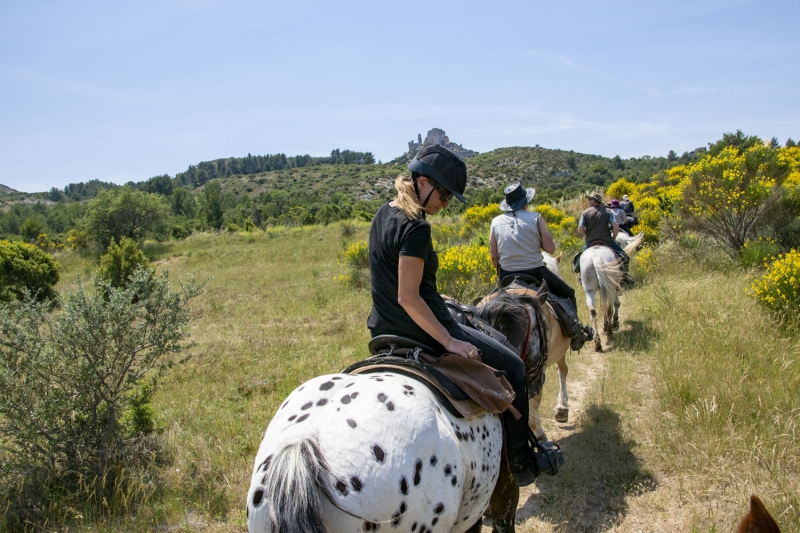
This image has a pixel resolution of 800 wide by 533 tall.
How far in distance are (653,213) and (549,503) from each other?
15.3 meters

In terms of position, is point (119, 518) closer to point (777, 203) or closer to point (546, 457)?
point (546, 457)

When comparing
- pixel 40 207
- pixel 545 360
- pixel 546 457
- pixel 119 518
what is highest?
pixel 40 207

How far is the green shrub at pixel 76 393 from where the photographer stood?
379 cm

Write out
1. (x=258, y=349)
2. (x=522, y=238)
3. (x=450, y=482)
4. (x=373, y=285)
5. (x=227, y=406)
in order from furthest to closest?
(x=258, y=349) < (x=227, y=406) < (x=522, y=238) < (x=373, y=285) < (x=450, y=482)

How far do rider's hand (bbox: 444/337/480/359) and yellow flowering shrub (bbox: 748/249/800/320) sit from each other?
5469 mm

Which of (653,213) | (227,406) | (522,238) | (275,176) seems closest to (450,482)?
(522,238)

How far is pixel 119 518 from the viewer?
12.0 ft

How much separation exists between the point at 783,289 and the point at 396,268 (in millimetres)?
6170

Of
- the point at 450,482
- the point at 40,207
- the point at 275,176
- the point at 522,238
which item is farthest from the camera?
the point at 275,176

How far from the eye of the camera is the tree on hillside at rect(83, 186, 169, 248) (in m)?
28.9

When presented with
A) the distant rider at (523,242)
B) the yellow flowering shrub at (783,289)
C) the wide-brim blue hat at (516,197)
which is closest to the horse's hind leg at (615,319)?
the yellow flowering shrub at (783,289)

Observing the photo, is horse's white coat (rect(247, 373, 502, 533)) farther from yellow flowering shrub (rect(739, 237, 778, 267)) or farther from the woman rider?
yellow flowering shrub (rect(739, 237, 778, 267))

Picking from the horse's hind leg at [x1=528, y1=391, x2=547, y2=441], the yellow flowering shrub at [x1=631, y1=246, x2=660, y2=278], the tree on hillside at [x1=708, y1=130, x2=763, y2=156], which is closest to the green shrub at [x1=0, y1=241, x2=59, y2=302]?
the horse's hind leg at [x1=528, y1=391, x2=547, y2=441]

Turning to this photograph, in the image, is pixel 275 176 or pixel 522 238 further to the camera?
pixel 275 176
